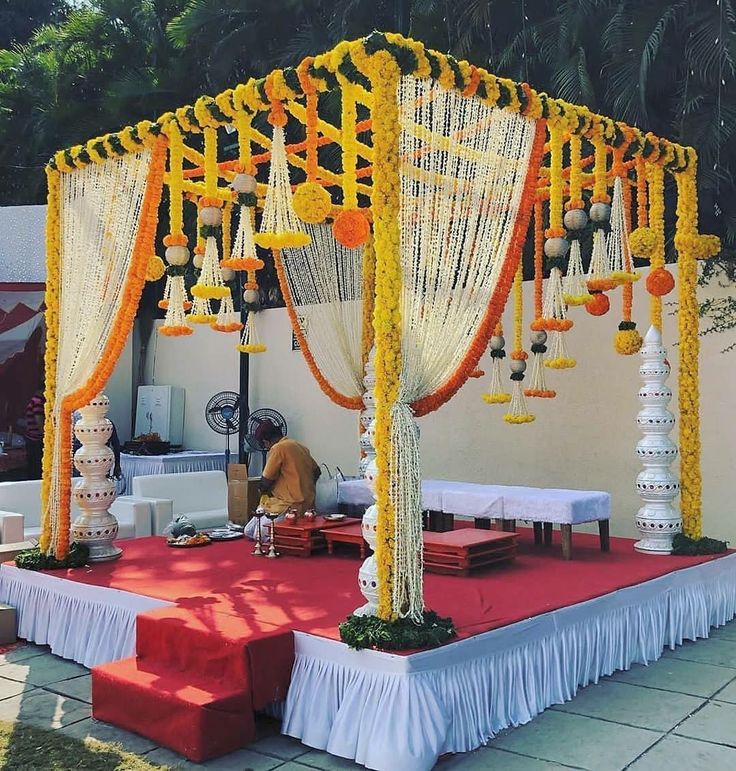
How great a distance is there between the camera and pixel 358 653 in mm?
4059

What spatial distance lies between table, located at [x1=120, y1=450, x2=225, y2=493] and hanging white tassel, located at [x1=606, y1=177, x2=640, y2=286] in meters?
6.44

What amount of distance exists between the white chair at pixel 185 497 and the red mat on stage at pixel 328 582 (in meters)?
1.03

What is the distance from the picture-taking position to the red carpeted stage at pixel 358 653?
3990mm

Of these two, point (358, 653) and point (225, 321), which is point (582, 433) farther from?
point (358, 653)

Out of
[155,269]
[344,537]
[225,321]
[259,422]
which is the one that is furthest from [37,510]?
[259,422]

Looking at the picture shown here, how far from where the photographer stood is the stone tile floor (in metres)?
3.95

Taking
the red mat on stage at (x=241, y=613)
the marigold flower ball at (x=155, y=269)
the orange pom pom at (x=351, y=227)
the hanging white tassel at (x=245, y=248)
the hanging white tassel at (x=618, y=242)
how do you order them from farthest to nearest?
1. the marigold flower ball at (x=155, y=269)
2. the hanging white tassel at (x=618, y=242)
3. the hanging white tassel at (x=245, y=248)
4. the orange pom pom at (x=351, y=227)
5. the red mat on stage at (x=241, y=613)

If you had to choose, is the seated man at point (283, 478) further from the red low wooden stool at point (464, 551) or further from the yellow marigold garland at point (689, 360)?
the yellow marigold garland at point (689, 360)

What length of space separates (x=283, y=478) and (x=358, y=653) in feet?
10.6

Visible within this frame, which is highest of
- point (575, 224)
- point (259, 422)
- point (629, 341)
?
point (575, 224)

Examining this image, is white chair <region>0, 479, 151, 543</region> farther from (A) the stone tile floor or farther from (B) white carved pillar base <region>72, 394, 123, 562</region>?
(A) the stone tile floor

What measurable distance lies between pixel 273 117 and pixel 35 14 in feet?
54.7

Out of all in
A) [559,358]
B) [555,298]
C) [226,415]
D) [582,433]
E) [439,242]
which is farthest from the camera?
[226,415]

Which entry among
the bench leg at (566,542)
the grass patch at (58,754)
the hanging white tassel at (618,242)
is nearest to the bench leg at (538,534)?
the bench leg at (566,542)
